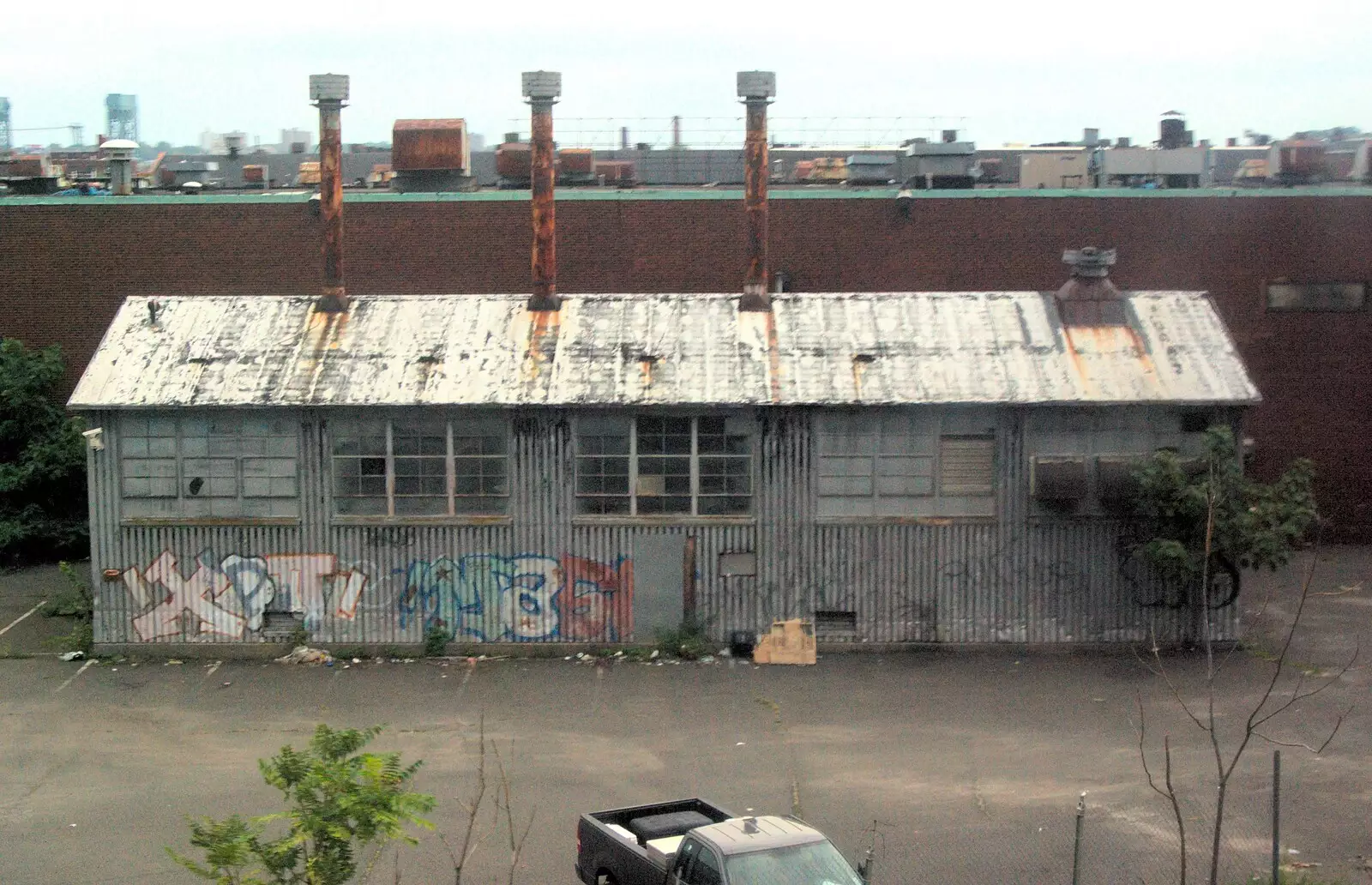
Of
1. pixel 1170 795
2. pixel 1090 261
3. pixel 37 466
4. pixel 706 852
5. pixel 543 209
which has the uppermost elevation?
pixel 543 209

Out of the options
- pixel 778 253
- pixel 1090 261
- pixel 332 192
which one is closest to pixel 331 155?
pixel 332 192

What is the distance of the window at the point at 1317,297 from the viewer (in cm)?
2580

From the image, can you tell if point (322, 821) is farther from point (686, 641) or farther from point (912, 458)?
point (912, 458)

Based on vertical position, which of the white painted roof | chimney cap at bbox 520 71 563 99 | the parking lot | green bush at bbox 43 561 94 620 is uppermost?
chimney cap at bbox 520 71 563 99

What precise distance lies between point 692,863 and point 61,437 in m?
18.7

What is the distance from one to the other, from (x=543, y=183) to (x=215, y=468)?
628 cm

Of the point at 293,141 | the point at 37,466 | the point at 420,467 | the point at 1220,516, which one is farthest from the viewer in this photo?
the point at 293,141

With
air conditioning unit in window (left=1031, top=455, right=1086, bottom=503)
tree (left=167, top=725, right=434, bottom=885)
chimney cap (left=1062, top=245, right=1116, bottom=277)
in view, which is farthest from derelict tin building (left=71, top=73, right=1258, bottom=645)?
tree (left=167, top=725, right=434, bottom=885)

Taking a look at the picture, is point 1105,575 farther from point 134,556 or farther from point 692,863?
point 134,556

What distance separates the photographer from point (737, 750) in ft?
49.6

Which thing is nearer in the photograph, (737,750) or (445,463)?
(737,750)

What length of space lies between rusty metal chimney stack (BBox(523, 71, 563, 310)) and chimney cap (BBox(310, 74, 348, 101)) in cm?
279

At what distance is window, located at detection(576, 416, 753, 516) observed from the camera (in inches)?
733

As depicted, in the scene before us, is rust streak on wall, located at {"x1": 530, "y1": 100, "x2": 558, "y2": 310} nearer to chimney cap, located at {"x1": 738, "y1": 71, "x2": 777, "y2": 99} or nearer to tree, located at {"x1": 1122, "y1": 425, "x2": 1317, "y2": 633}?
chimney cap, located at {"x1": 738, "y1": 71, "x2": 777, "y2": 99}
